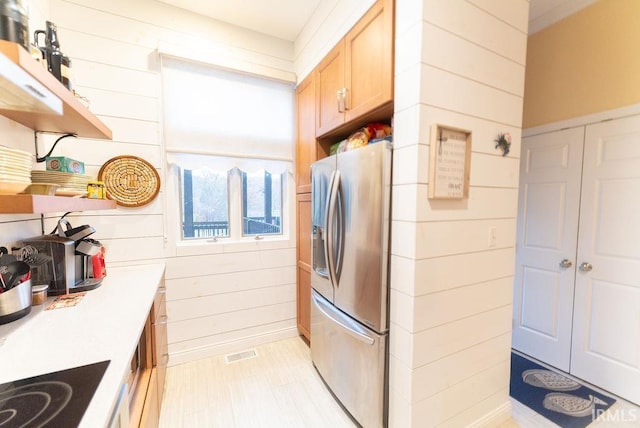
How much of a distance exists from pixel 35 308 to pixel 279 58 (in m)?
2.48

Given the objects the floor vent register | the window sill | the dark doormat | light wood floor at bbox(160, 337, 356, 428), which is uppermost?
the window sill

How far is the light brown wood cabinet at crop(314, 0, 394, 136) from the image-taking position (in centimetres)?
136

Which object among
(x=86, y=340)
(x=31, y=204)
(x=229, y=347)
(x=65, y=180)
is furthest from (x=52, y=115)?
→ (x=229, y=347)

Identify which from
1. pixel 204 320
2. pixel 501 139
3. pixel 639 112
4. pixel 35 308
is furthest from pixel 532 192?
pixel 35 308

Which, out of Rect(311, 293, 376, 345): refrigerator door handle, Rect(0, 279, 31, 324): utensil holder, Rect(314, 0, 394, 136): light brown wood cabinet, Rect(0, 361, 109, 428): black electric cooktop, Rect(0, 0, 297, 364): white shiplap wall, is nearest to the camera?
Rect(0, 361, 109, 428): black electric cooktop

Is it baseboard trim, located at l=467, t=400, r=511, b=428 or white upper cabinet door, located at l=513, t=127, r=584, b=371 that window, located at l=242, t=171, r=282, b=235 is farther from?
white upper cabinet door, located at l=513, t=127, r=584, b=371

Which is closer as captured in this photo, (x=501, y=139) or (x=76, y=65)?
(x=501, y=139)

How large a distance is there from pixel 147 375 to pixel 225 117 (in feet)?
6.31

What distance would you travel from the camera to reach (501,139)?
1.49m

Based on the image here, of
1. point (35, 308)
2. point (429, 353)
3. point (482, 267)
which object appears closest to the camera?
point (35, 308)

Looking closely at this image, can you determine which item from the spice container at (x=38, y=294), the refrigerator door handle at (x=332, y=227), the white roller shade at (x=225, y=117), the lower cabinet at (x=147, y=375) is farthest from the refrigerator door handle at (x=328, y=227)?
the spice container at (x=38, y=294)

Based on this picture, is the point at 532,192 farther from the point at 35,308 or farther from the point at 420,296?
the point at 35,308

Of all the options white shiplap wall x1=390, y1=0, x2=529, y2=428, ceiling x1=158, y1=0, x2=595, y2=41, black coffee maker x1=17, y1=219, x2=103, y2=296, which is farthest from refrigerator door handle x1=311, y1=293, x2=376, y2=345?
ceiling x1=158, y1=0, x2=595, y2=41

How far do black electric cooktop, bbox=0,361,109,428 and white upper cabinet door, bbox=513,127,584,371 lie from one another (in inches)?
113
